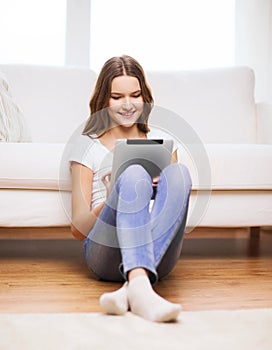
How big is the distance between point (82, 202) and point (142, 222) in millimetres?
394

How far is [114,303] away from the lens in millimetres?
1444

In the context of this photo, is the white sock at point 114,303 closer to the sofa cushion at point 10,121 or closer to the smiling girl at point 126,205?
the smiling girl at point 126,205

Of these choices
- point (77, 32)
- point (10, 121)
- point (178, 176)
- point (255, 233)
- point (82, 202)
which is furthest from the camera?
point (77, 32)

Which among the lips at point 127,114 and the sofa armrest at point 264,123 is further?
the sofa armrest at point 264,123

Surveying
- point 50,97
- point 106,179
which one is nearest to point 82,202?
point 106,179

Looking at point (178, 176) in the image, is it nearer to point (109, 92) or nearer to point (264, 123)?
point (109, 92)

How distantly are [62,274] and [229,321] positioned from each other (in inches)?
31.5

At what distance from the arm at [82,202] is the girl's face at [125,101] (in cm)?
19

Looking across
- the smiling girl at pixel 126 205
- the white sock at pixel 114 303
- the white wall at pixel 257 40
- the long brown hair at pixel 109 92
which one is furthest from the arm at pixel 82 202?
the white wall at pixel 257 40

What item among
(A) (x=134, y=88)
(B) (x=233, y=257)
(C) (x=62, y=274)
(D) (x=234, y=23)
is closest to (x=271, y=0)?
(D) (x=234, y=23)

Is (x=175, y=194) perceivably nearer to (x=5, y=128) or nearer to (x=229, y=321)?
(x=229, y=321)

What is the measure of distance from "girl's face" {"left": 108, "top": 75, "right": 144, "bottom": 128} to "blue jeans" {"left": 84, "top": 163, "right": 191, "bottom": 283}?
0.96ft

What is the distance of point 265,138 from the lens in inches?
123

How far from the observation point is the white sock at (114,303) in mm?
1442
